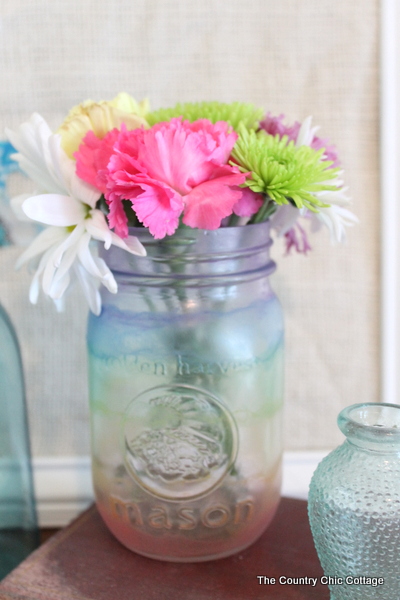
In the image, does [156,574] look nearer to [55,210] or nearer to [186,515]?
[186,515]

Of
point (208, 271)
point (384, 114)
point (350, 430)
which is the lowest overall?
point (350, 430)

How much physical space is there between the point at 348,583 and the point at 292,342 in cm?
32

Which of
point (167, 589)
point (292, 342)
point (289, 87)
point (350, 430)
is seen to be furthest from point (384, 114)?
point (167, 589)

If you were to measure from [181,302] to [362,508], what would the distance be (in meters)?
0.20

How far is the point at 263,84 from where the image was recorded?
0.66 metres

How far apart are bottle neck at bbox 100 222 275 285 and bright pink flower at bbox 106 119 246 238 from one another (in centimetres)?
5

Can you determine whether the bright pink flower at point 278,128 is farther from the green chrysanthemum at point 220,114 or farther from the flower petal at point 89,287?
the flower petal at point 89,287

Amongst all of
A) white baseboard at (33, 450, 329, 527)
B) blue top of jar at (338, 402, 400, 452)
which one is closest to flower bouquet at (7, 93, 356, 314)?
blue top of jar at (338, 402, 400, 452)

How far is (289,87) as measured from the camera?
0.66m

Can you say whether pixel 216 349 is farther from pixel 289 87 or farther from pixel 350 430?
pixel 289 87

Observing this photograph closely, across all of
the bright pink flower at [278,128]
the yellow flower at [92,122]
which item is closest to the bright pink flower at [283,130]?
the bright pink flower at [278,128]

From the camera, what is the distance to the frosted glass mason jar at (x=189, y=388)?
0.48 metres

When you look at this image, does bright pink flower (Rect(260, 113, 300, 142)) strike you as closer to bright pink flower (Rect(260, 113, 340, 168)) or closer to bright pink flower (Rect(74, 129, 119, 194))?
bright pink flower (Rect(260, 113, 340, 168))

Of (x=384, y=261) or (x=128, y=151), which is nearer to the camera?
(x=128, y=151)
